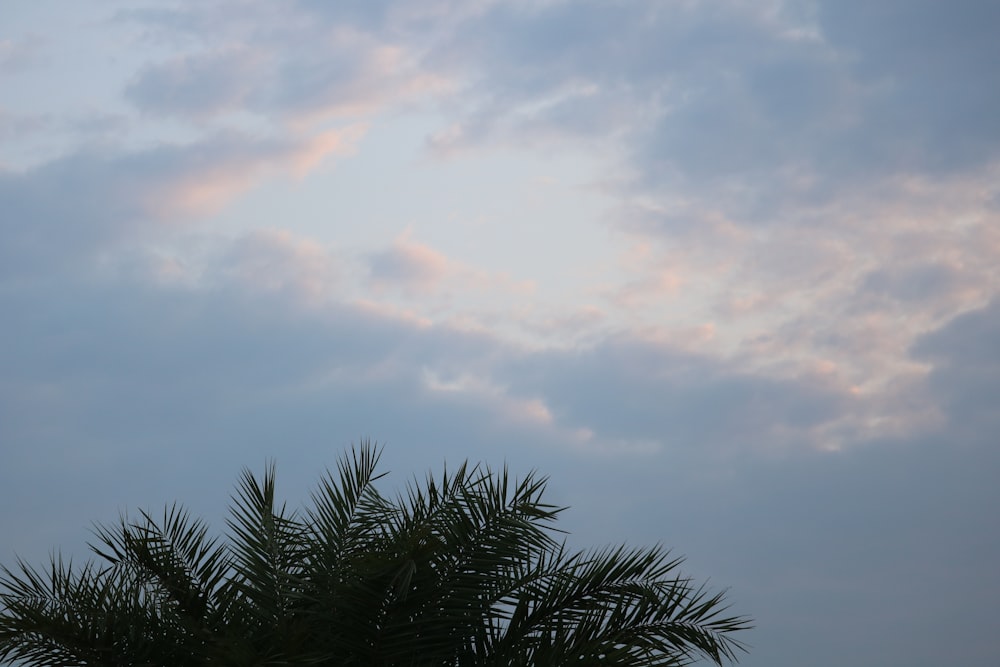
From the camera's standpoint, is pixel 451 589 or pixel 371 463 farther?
pixel 371 463

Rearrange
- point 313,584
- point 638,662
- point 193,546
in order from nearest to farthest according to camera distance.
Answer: point 638,662 → point 313,584 → point 193,546

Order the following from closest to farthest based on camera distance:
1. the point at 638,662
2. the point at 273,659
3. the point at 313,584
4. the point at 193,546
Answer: the point at 273,659 < the point at 638,662 < the point at 313,584 < the point at 193,546

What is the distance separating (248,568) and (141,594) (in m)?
0.90

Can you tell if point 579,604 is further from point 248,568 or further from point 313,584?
point 248,568

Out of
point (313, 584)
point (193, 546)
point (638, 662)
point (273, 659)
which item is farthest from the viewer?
point (193, 546)

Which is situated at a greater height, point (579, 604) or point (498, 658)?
point (579, 604)

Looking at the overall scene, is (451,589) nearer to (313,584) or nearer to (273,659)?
(313,584)

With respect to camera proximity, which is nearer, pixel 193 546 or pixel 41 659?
pixel 41 659

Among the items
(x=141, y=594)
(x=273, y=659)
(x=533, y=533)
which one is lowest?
(x=273, y=659)

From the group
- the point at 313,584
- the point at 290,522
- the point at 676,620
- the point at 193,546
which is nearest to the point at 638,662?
the point at 676,620

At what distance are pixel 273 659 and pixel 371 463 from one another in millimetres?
2926

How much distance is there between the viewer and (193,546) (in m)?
9.78

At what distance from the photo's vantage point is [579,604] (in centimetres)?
918

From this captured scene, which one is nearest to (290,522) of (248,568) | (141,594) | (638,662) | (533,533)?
(248,568)
